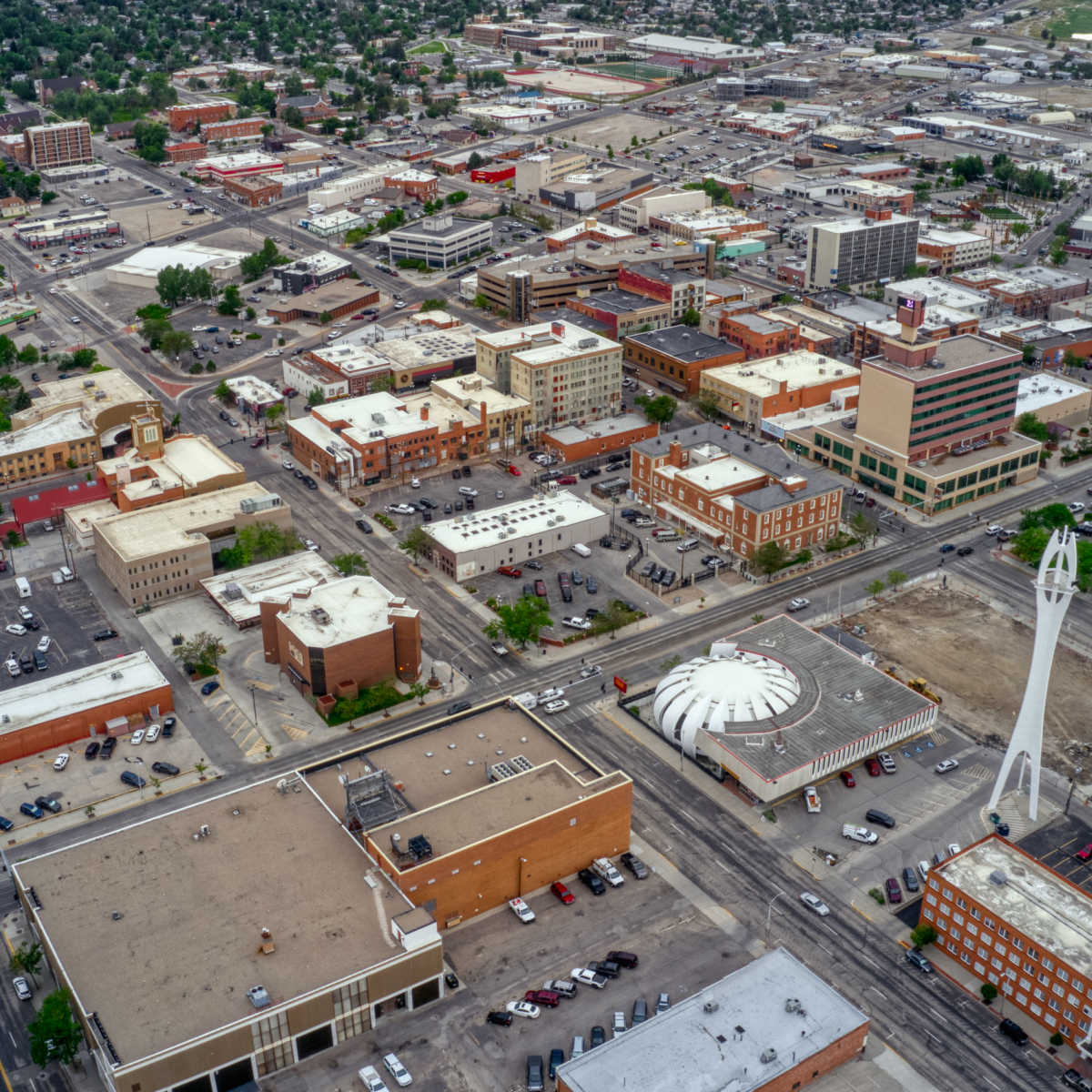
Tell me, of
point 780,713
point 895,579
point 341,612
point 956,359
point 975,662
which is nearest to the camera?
point 780,713

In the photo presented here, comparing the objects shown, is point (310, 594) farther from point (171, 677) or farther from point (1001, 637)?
point (1001, 637)

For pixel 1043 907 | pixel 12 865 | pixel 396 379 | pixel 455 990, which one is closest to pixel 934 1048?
pixel 1043 907

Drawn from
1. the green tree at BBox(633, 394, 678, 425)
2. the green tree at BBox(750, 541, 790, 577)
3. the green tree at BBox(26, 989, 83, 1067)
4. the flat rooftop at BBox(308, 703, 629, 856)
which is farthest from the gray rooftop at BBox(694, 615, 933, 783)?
the green tree at BBox(26, 989, 83, 1067)

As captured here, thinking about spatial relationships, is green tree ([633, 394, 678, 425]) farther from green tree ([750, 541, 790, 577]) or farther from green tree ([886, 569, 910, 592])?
green tree ([886, 569, 910, 592])

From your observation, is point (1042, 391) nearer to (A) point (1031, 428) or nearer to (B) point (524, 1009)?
(A) point (1031, 428)

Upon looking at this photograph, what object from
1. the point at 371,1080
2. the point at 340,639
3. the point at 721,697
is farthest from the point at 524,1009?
the point at 340,639
